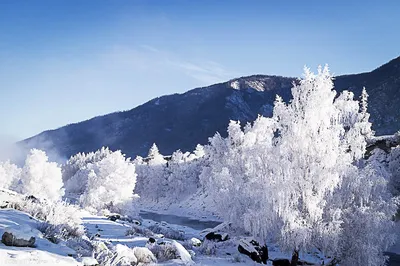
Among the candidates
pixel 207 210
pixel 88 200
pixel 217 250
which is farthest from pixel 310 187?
pixel 207 210

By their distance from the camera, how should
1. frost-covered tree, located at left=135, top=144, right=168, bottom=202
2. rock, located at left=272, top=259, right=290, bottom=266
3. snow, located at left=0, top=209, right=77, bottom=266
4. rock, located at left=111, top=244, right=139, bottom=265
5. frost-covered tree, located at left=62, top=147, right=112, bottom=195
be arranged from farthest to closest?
frost-covered tree, located at left=62, top=147, right=112, bottom=195, frost-covered tree, located at left=135, top=144, right=168, bottom=202, rock, located at left=272, top=259, right=290, bottom=266, rock, located at left=111, top=244, right=139, bottom=265, snow, located at left=0, top=209, right=77, bottom=266

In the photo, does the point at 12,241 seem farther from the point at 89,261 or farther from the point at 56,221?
the point at 56,221

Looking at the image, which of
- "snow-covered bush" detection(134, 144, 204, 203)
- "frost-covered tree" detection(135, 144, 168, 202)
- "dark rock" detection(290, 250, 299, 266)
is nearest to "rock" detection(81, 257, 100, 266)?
"dark rock" detection(290, 250, 299, 266)

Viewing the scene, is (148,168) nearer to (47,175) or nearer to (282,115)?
(47,175)

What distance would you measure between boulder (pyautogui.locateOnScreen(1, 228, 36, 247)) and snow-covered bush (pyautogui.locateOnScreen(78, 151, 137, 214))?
34.5 metres

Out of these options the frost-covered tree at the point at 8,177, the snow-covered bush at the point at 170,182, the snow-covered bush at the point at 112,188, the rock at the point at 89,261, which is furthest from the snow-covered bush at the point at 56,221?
the snow-covered bush at the point at 170,182

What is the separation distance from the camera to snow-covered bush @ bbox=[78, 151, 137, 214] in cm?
4291

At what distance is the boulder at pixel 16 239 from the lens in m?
7.83

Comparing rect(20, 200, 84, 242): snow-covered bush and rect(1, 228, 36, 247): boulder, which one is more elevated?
rect(1, 228, 36, 247): boulder

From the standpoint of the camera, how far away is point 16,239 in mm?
7883

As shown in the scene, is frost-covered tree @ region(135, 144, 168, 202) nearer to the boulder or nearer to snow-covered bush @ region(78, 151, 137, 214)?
snow-covered bush @ region(78, 151, 137, 214)

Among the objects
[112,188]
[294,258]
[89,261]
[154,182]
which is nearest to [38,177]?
[112,188]

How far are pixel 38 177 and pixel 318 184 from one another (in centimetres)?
4429

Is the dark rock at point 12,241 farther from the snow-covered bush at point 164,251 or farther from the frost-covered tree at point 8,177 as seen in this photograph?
the frost-covered tree at point 8,177
